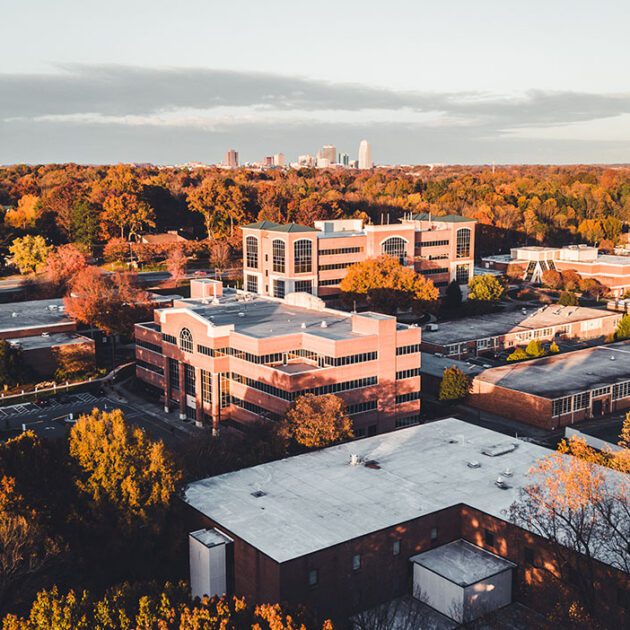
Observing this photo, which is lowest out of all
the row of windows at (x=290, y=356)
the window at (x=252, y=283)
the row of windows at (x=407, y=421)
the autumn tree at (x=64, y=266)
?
the row of windows at (x=407, y=421)

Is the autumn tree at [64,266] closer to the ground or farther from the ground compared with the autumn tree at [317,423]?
farther from the ground

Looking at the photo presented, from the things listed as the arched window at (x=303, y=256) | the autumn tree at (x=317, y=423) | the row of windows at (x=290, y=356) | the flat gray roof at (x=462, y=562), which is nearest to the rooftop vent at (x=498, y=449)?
the flat gray roof at (x=462, y=562)

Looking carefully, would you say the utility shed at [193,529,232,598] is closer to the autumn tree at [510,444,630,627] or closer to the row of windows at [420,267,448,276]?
the autumn tree at [510,444,630,627]

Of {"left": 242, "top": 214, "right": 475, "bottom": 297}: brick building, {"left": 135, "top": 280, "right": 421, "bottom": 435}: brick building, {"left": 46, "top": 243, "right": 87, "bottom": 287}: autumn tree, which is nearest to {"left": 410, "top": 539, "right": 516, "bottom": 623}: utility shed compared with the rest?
{"left": 135, "top": 280, "right": 421, "bottom": 435}: brick building

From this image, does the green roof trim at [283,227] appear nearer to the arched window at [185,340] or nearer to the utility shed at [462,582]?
the arched window at [185,340]

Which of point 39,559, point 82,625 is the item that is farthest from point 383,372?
point 82,625

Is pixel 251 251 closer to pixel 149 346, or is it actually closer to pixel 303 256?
pixel 303 256
